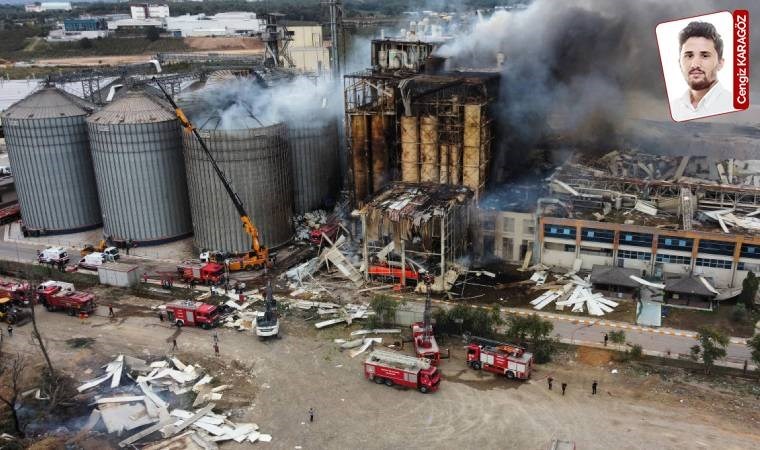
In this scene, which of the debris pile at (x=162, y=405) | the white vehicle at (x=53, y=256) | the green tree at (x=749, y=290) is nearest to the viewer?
the debris pile at (x=162, y=405)

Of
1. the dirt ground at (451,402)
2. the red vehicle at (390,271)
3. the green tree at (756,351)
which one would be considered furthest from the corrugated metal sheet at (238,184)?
the green tree at (756,351)

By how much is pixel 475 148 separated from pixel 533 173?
8239 mm

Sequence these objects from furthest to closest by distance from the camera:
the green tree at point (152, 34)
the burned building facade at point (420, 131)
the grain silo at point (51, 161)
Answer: the green tree at point (152, 34) < the grain silo at point (51, 161) < the burned building facade at point (420, 131)

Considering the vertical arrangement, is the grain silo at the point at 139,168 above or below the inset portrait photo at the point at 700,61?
below

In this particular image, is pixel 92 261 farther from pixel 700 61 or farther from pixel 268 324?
pixel 700 61

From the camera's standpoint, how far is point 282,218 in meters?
44.3

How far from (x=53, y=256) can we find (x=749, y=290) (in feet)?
138

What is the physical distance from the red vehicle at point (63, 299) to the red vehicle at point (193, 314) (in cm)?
518

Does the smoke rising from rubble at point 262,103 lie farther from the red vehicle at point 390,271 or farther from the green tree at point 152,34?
the green tree at point 152,34

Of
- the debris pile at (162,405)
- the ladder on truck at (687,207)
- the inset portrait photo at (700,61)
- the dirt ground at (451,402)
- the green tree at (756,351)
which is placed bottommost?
the dirt ground at (451,402)

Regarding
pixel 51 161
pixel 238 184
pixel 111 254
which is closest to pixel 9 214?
pixel 51 161

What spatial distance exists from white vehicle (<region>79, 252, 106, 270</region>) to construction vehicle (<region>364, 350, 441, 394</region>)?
892 inches

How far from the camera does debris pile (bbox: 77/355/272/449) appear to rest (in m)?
24.4

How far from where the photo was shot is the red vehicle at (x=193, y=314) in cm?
3294
